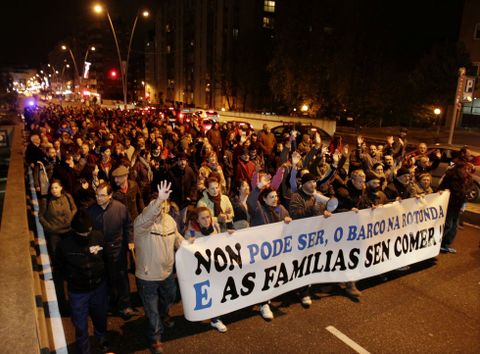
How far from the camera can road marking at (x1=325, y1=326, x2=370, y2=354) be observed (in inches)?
171

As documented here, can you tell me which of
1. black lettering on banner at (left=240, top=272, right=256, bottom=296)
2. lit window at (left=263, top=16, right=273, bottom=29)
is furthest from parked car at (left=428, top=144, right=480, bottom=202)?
lit window at (left=263, top=16, right=273, bottom=29)

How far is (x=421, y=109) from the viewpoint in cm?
3225

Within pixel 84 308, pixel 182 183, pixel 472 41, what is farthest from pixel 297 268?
pixel 472 41

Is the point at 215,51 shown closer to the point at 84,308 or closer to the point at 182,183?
the point at 182,183

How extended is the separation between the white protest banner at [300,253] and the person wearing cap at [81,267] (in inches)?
34.7

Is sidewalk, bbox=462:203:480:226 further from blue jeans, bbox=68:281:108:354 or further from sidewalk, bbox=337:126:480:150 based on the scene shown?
sidewalk, bbox=337:126:480:150

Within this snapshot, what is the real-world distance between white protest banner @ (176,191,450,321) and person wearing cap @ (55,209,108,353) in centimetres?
88

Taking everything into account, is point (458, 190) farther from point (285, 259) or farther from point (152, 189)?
point (152, 189)

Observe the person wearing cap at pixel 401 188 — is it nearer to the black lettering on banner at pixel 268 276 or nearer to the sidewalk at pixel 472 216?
the black lettering on banner at pixel 268 276

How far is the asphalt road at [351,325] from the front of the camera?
4.41 m

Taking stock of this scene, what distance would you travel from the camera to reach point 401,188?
6812 millimetres

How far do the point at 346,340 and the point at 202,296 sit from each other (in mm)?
1704

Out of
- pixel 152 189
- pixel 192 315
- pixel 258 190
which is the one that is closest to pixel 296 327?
pixel 192 315

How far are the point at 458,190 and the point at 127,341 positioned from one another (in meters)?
5.88
